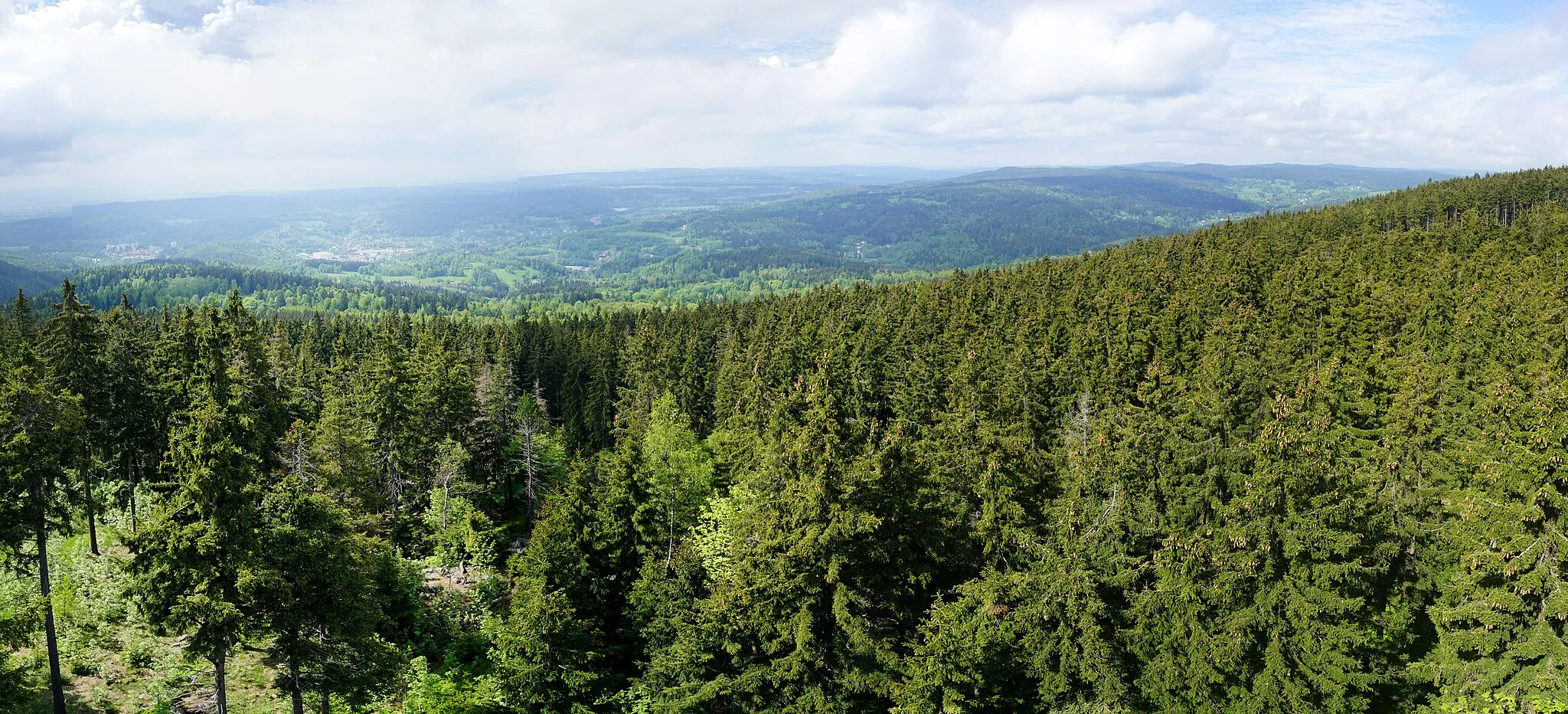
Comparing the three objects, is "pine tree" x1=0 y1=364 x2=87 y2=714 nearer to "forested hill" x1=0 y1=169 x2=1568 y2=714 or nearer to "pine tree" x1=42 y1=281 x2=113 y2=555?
"forested hill" x1=0 y1=169 x2=1568 y2=714

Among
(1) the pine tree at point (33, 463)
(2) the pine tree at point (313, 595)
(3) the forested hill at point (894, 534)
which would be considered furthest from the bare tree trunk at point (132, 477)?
(2) the pine tree at point (313, 595)

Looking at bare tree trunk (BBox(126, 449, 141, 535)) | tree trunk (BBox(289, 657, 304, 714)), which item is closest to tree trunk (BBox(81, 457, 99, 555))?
bare tree trunk (BBox(126, 449, 141, 535))

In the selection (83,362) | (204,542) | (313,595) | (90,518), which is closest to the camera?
(204,542)

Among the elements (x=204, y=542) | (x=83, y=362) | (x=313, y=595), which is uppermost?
(x=83, y=362)

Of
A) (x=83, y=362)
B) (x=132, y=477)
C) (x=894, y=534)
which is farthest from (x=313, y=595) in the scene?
(x=132, y=477)

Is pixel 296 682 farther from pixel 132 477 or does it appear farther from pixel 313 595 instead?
pixel 132 477

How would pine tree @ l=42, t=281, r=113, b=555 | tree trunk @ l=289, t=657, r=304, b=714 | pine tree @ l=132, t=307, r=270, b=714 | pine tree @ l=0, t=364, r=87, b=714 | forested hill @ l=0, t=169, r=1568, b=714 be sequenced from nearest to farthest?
1. pine tree @ l=132, t=307, r=270, b=714
2. forested hill @ l=0, t=169, r=1568, b=714
3. pine tree @ l=0, t=364, r=87, b=714
4. tree trunk @ l=289, t=657, r=304, b=714
5. pine tree @ l=42, t=281, r=113, b=555

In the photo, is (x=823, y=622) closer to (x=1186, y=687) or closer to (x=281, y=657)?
(x=1186, y=687)

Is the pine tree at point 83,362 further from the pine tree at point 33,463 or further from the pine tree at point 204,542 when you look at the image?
the pine tree at point 204,542
